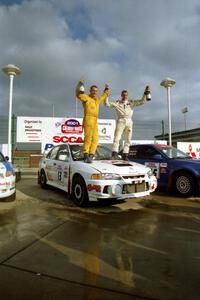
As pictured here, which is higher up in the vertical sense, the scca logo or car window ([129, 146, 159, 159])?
the scca logo

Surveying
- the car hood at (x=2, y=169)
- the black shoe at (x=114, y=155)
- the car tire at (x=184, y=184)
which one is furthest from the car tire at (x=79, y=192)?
the car tire at (x=184, y=184)

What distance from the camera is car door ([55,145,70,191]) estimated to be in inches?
Result: 273

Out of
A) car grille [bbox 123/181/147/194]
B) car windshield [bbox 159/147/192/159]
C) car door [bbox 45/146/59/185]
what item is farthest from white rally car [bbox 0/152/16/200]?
car windshield [bbox 159/147/192/159]

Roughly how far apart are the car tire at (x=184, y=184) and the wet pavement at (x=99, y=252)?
1.41 meters

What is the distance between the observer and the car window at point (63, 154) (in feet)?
23.6

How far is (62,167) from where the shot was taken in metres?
7.18

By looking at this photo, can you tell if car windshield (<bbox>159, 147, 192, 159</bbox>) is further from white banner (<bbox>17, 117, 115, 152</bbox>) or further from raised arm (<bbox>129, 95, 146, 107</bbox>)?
white banner (<bbox>17, 117, 115, 152</bbox>)

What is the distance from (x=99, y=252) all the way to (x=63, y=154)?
4194mm

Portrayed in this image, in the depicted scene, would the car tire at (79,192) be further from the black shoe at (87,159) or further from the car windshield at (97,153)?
the car windshield at (97,153)

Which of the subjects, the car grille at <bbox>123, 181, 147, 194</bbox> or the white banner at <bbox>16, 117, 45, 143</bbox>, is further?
the white banner at <bbox>16, 117, 45, 143</bbox>

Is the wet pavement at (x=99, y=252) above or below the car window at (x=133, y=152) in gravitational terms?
below

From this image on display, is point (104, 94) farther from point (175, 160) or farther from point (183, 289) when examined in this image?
point (183, 289)

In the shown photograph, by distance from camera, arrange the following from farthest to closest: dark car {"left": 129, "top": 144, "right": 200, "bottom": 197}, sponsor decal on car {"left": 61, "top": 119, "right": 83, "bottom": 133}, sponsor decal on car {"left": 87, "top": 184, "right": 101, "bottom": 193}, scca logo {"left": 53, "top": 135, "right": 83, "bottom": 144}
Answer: sponsor decal on car {"left": 61, "top": 119, "right": 83, "bottom": 133}
scca logo {"left": 53, "top": 135, "right": 83, "bottom": 144}
dark car {"left": 129, "top": 144, "right": 200, "bottom": 197}
sponsor decal on car {"left": 87, "top": 184, "right": 101, "bottom": 193}

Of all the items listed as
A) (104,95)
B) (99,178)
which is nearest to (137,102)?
(104,95)
